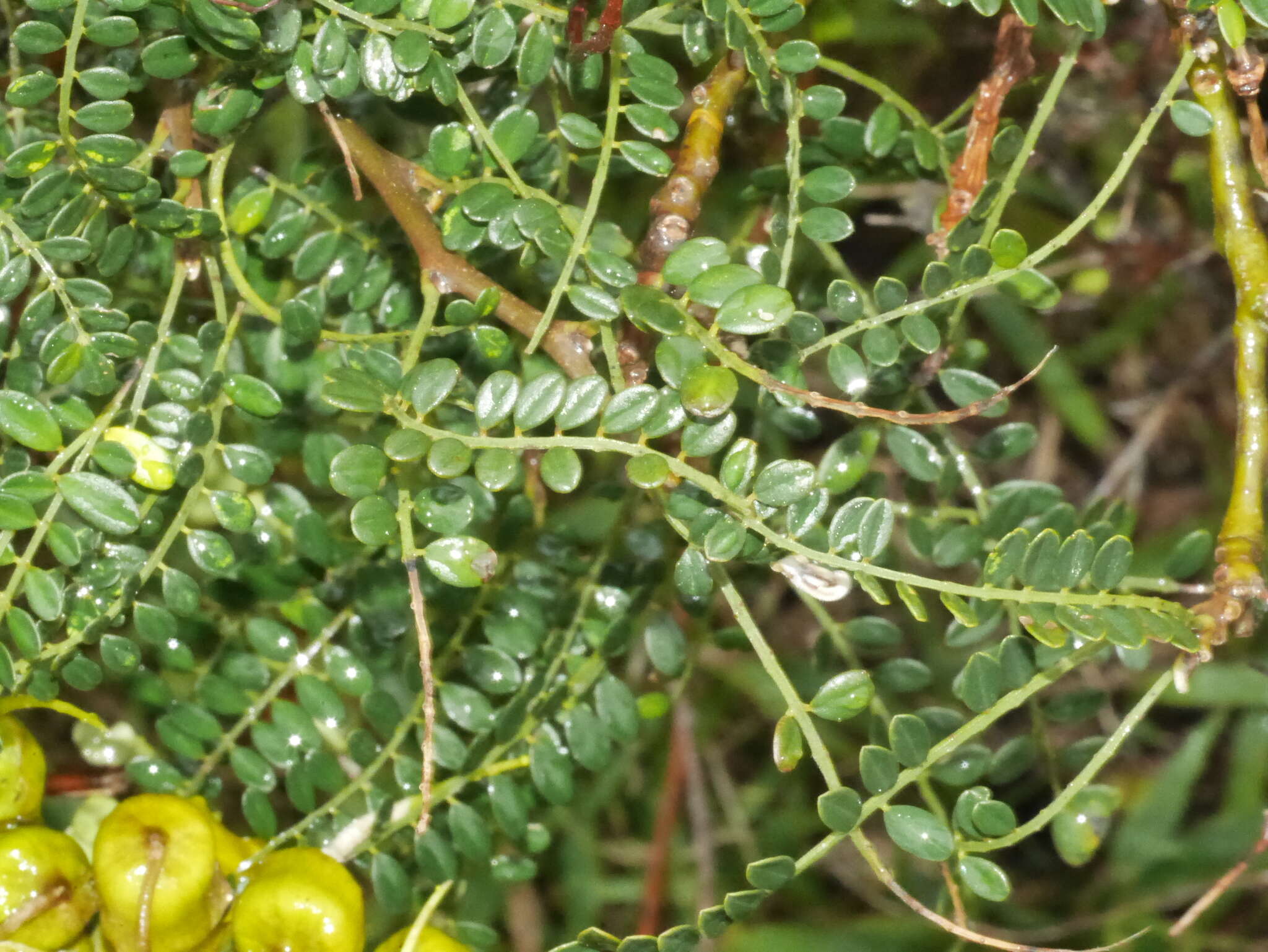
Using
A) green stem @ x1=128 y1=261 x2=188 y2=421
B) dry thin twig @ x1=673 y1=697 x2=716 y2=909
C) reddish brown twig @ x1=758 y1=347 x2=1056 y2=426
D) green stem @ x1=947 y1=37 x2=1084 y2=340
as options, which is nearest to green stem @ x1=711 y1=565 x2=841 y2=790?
reddish brown twig @ x1=758 y1=347 x2=1056 y2=426

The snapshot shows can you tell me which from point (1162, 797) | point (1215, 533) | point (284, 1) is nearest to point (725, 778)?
point (1162, 797)

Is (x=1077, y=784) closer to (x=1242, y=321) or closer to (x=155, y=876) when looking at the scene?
(x=1242, y=321)

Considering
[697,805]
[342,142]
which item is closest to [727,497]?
[342,142]

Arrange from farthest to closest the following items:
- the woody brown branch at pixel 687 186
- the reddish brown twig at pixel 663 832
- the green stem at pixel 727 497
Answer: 1. the reddish brown twig at pixel 663 832
2. the woody brown branch at pixel 687 186
3. the green stem at pixel 727 497

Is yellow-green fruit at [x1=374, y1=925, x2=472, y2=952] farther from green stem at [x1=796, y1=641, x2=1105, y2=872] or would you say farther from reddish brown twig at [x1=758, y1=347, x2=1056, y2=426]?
reddish brown twig at [x1=758, y1=347, x2=1056, y2=426]

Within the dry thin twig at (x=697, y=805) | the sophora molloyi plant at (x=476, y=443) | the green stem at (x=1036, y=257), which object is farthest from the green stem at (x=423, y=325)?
the dry thin twig at (x=697, y=805)

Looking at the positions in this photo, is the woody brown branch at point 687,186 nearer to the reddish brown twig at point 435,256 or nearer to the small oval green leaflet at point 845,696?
the reddish brown twig at point 435,256
